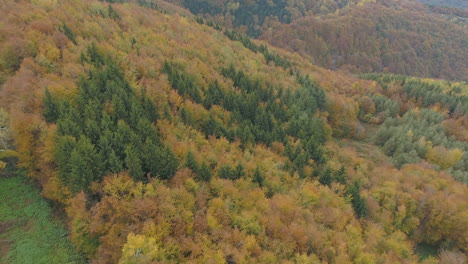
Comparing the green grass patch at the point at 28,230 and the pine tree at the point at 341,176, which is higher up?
the pine tree at the point at 341,176

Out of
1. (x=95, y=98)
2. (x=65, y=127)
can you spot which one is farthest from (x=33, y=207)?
(x=95, y=98)

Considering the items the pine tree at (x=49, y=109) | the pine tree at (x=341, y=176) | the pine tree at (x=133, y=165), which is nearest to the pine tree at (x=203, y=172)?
the pine tree at (x=133, y=165)

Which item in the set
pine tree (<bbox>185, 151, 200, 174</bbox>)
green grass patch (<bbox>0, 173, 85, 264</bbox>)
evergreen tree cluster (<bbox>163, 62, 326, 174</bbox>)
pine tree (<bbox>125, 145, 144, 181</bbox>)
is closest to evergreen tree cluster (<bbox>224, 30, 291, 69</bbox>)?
evergreen tree cluster (<bbox>163, 62, 326, 174</bbox>)

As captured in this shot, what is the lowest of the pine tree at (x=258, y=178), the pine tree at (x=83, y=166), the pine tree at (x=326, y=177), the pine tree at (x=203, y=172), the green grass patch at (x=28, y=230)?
the green grass patch at (x=28, y=230)

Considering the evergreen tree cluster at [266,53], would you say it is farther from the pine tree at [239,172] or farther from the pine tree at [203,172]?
the pine tree at [203,172]

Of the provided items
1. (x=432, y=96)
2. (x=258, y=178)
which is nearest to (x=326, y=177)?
(x=258, y=178)

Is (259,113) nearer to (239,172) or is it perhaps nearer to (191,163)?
(239,172)
